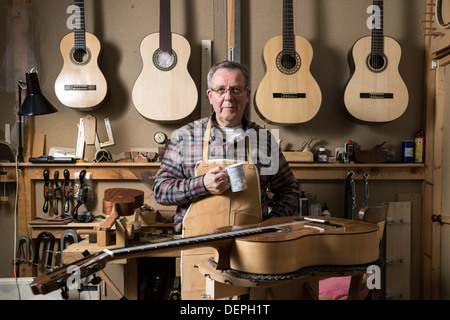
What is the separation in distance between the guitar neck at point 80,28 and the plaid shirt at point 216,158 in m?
1.42

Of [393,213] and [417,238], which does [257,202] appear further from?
[417,238]

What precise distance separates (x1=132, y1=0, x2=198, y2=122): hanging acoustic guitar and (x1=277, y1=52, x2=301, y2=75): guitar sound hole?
0.72 m

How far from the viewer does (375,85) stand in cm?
266

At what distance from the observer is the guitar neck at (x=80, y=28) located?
2.59 m

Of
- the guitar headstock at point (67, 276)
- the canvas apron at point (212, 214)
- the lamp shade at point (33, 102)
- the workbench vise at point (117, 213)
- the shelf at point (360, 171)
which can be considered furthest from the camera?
the shelf at point (360, 171)

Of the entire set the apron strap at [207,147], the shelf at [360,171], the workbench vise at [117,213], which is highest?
the apron strap at [207,147]

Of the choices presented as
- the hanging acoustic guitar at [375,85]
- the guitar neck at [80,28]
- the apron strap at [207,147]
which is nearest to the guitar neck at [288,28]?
the hanging acoustic guitar at [375,85]

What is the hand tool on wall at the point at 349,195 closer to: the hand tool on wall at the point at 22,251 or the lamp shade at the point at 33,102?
the lamp shade at the point at 33,102

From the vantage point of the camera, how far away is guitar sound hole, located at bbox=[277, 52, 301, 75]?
2.65 meters

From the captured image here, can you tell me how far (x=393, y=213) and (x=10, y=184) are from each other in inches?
129

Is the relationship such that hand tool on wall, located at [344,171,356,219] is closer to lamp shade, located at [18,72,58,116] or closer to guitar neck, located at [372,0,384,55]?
guitar neck, located at [372,0,384,55]

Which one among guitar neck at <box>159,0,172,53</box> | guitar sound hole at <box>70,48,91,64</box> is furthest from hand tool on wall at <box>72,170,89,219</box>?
guitar neck at <box>159,0,172,53</box>
